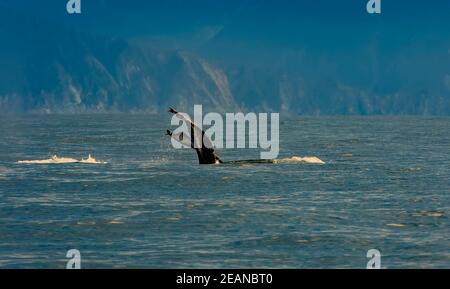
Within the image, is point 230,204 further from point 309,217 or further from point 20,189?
point 20,189

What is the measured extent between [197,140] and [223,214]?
1993 cm

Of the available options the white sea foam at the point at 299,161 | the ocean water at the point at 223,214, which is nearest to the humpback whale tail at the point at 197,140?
the ocean water at the point at 223,214

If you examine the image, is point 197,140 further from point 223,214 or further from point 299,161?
point 223,214

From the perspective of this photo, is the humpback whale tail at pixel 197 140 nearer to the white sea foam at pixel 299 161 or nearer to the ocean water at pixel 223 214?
the ocean water at pixel 223 214

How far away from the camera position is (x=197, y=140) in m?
68.8

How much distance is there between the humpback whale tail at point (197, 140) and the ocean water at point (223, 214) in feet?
4.39

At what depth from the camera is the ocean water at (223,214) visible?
3828cm

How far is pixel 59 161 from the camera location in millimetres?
82312

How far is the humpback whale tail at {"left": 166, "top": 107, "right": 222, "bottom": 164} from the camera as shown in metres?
65.0

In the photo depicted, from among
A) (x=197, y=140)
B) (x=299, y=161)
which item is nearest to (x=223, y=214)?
(x=197, y=140)

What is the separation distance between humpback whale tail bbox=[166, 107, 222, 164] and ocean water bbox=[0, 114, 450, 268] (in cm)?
134

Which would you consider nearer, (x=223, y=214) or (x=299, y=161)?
(x=223, y=214)
